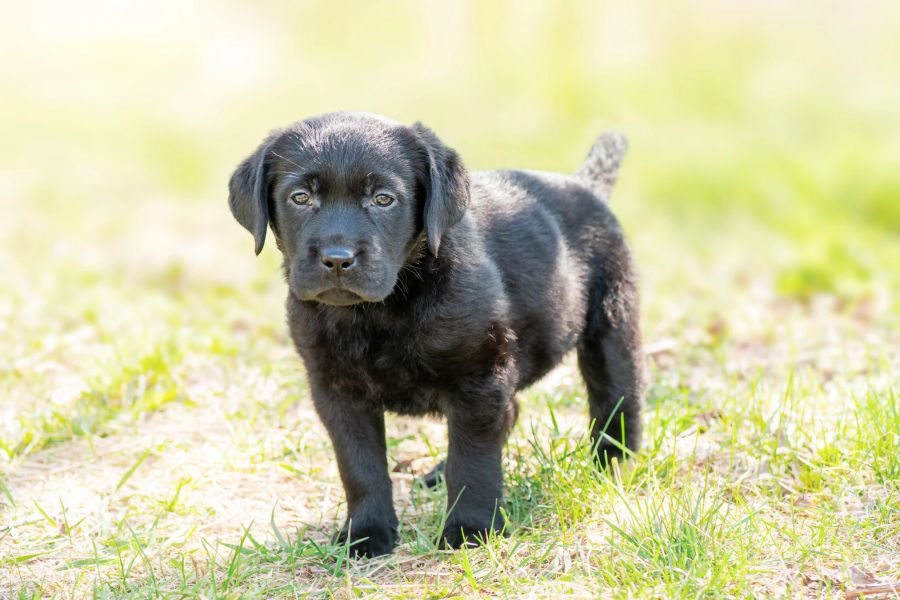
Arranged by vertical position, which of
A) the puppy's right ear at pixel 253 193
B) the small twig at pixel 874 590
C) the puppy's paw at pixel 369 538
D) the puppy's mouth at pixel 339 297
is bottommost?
the puppy's paw at pixel 369 538

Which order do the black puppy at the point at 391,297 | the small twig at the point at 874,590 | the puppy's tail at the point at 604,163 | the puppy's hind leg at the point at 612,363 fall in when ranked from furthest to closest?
the puppy's tail at the point at 604,163, the puppy's hind leg at the point at 612,363, the black puppy at the point at 391,297, the small twig at the point at 874,590

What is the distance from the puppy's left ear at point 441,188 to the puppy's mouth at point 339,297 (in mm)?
285

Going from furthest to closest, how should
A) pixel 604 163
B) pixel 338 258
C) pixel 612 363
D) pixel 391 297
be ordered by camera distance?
pixel 604 163
pixel 612 363
pixel 391 297
pixel 338 258

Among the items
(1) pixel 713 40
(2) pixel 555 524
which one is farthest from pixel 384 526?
(1) pixel 713 40

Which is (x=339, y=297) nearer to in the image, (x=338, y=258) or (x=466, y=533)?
(x=338, y=258)

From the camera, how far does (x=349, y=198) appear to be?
125 inches

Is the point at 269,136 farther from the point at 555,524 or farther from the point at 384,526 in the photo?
the point at 555,524

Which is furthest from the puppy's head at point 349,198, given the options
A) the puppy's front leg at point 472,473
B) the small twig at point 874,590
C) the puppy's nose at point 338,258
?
the small twig at point 874,590

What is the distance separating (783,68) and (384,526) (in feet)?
31.5

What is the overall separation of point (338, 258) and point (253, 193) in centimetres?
53

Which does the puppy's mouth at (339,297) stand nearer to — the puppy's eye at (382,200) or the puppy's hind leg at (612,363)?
the puppy's eye at (382,200)

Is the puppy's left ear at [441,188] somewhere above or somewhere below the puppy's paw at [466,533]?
above

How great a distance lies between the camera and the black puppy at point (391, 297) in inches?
124

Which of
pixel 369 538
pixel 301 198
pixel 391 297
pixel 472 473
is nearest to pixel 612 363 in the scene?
pixel 472 473
